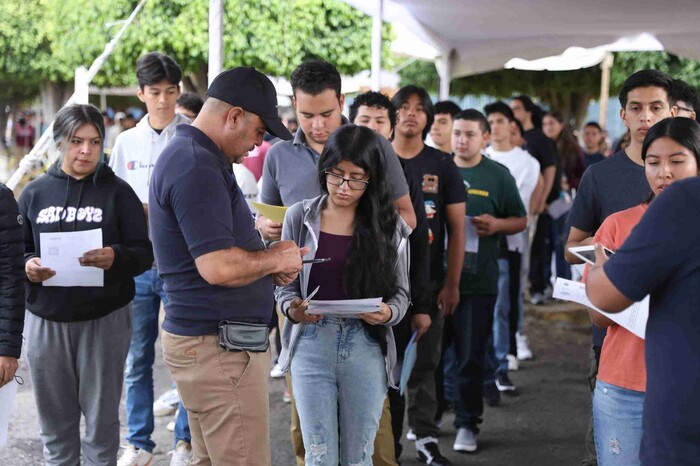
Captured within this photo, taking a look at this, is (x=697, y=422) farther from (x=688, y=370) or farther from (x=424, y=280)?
(x=424, y=280)

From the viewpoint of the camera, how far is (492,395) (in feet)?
21.5

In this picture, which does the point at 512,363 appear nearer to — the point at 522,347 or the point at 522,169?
the point at 522,347

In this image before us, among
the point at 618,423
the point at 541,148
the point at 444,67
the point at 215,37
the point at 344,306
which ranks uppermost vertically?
the point at 444,67

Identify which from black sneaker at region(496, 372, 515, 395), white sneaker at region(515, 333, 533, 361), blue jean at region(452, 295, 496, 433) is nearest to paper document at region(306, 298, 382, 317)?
blue jean at region(452, 295, 496, 433)

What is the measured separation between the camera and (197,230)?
9.40ft

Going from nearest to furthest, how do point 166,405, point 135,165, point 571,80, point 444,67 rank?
point 135,165 → point 166,405 → point 444,67 → point 571,80

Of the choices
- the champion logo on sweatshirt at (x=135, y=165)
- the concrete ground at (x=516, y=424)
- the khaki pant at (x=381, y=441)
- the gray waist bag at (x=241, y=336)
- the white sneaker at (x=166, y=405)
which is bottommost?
the concrete ground at (x=516, y=424)

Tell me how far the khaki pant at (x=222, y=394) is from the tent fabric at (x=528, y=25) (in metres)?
5.00

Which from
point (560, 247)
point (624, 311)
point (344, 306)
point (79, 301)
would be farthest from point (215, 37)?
point (560, 247)

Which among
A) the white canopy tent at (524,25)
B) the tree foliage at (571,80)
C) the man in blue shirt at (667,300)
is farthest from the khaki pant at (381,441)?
the tree foliage at (571,80)

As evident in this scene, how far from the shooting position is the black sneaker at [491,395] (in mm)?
6543

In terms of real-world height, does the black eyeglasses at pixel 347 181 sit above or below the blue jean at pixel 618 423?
above

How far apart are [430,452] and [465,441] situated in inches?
15.7

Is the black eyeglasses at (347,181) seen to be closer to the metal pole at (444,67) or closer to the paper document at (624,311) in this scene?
the paper document at (624,311)
